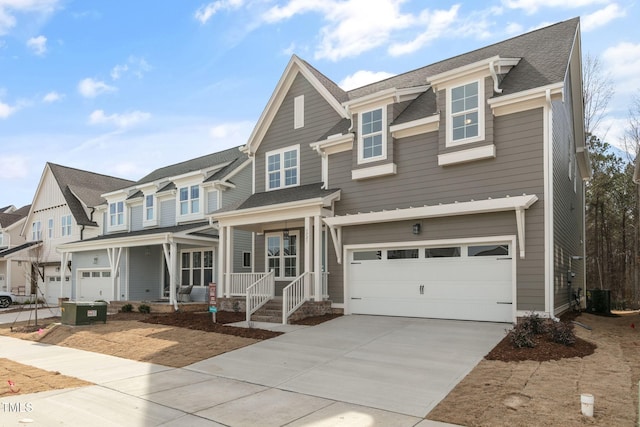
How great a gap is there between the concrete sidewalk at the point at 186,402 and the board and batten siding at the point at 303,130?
8.32m

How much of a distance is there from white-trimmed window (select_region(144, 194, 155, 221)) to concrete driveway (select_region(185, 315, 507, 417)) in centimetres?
1469

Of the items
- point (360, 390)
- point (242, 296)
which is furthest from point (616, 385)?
point (242, 296)

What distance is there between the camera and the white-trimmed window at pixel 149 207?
77.7ft

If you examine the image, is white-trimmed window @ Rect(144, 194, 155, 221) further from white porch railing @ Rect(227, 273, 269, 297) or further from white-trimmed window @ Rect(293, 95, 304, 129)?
white-trimmed window @ Rect(293, 95, 304, 129)

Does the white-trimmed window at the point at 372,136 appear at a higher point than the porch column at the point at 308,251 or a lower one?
higher

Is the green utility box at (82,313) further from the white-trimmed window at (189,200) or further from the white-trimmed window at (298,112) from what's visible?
the white-trimmed window at (298,112)

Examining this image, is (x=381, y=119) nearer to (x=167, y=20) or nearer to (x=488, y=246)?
(x=488, y=246)

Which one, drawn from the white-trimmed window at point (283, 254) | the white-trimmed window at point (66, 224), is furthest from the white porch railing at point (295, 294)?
the white-trimmed window at point (66, 224)

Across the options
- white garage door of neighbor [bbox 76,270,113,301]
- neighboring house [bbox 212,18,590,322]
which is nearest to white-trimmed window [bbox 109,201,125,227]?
white garage door of neighbor [bbox 76,270,113,301]

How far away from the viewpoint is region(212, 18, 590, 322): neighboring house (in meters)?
11.1

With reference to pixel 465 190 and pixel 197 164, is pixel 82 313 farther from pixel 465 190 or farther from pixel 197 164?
pixel 465 190

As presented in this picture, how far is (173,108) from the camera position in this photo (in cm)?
1678

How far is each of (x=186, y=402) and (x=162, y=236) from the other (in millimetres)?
13153

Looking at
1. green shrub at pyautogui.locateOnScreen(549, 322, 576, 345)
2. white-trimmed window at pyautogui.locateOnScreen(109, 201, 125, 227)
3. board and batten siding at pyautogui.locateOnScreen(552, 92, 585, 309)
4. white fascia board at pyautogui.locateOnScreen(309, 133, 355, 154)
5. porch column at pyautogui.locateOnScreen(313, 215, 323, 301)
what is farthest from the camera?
white-trimmed window at pyautogui.locateOnScreen(109, 201, 125, 227)
